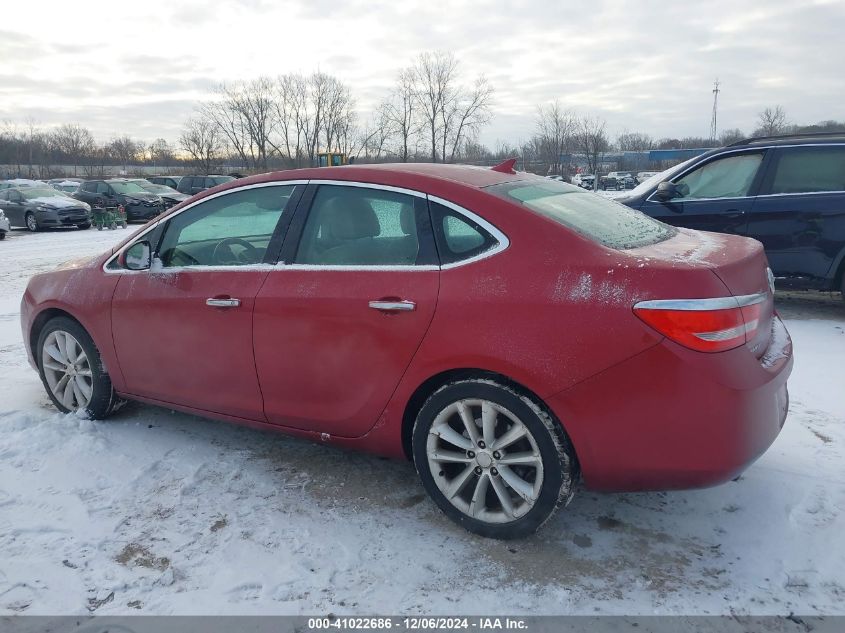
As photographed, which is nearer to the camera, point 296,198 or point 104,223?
point 296,198

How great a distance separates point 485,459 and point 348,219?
4.54 ft

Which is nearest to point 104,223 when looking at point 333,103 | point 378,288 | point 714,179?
point 714,179

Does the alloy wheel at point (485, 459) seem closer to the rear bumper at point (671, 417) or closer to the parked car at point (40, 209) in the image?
the rear bumper at point (671, 417)

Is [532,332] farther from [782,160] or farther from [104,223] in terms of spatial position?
[104,223]

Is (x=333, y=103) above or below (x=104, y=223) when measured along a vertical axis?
above

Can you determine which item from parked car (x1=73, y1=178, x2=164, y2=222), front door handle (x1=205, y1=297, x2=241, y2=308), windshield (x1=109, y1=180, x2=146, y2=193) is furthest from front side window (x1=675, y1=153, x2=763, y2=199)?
windshield (x1=109, y1=180, x2=146, y2=193)

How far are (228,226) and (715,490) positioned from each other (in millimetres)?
3036

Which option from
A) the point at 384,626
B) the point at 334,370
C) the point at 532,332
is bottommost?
the point at 384,626

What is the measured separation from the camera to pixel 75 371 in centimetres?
427

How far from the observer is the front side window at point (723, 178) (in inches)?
269

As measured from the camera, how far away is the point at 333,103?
183ft

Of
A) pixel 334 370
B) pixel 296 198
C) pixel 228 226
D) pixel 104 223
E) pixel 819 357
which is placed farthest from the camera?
pixel 104 223

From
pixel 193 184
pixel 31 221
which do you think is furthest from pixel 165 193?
pixel 31 221

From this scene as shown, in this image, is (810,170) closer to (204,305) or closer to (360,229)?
Result: (360,229)
